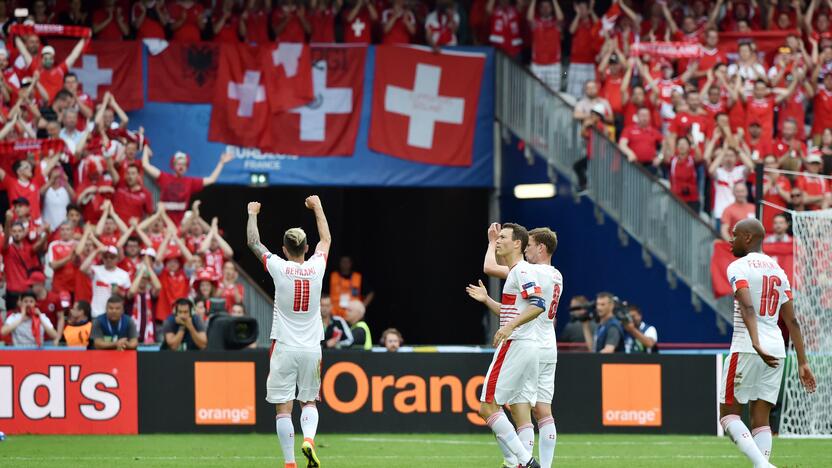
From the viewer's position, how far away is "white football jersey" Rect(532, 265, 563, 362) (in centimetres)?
1175

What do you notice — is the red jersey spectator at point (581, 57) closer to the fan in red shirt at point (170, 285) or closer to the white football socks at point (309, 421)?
the fan in red shirt at point (170, 285)

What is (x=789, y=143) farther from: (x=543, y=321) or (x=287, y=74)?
(x=543, y=321)

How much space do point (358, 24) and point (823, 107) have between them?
8.74 metres

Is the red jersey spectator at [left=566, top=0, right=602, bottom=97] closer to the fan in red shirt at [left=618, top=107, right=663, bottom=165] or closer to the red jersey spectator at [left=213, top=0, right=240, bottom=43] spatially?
the fan in red shirt at [left=618, top=107, right=663, bottom=165]

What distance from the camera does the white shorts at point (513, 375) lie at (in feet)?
38.3

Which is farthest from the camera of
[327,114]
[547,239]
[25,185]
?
[327,114]

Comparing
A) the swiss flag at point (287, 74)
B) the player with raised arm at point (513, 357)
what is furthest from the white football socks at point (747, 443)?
the swiss flag at point (287, 74)

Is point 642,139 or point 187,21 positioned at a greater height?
point 187,21

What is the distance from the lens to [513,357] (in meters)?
11.7

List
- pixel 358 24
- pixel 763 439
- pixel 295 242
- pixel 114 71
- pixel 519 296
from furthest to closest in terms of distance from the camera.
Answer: pixel 358 24 < pixel 114 71 < pixel 295 242 < pixel 519 296 < pixel 763 439

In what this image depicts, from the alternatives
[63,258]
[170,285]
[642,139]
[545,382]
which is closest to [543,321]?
[545,382]

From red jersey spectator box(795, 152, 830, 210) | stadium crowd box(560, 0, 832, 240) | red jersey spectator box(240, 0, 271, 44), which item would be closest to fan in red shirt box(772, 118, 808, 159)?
stadium crowd box(560, 0, 832, 240)

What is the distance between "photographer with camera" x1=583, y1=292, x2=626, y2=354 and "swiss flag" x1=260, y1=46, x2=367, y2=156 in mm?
8734

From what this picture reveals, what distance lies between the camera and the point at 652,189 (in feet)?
76.0
